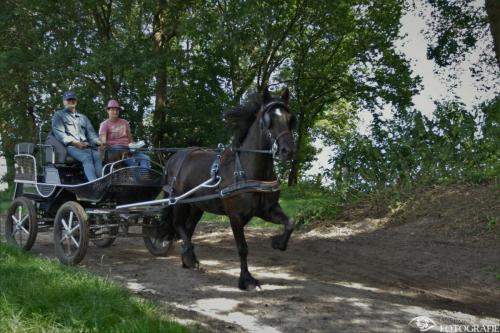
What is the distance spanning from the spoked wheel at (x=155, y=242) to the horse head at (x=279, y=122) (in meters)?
2.87

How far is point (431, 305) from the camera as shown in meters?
5.39

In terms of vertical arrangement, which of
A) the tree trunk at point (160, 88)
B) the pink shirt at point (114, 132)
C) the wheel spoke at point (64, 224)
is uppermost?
the tree trunk at point (160, 88)

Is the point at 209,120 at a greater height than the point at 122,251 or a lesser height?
greater

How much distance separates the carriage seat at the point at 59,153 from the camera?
7957 millimetres

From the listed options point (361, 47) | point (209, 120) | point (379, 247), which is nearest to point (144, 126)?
point (209, 120)

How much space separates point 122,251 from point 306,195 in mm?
8577

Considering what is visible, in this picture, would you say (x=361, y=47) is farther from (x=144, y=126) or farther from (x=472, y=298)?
(x=472, y=298)

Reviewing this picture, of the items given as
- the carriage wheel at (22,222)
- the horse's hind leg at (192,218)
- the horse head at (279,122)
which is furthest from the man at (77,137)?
the horse head at (279,122)

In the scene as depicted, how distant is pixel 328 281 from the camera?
650cm

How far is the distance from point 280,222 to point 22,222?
4601mm

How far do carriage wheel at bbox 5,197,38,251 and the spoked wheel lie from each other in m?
1.68

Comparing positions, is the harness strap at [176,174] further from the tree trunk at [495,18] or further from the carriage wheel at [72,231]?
the tree trunk at [495,18]

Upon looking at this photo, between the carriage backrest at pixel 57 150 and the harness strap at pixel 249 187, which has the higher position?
the carriage backrest at pixel 57 150

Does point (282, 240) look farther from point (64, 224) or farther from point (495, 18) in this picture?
point (495, 18)
